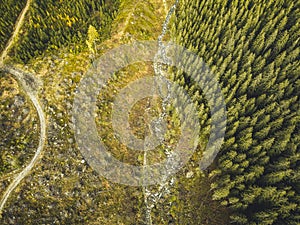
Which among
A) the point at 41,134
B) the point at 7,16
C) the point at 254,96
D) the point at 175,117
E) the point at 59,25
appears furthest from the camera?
the point at 59,25

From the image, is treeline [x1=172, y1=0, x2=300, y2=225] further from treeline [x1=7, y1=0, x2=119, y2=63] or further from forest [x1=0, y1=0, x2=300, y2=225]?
treeline [x1=7, y1=0, x2=119, y2=63]

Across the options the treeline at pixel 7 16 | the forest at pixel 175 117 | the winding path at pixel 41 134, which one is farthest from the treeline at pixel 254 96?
the treeline at pixel 7 16

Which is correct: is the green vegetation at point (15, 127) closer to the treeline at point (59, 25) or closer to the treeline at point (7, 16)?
the treeline at point (59, 25)

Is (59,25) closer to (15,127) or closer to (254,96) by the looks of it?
(15,127)

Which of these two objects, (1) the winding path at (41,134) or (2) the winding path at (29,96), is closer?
(1) the winding path at (41,134)

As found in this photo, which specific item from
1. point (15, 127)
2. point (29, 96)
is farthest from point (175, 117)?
point (15, 127)

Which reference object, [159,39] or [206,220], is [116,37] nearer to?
[159,39]

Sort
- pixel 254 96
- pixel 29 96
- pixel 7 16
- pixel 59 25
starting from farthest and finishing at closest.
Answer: pixel 59 25 < pixel 7 16 < pixel 29 96 < pixel 254 96
